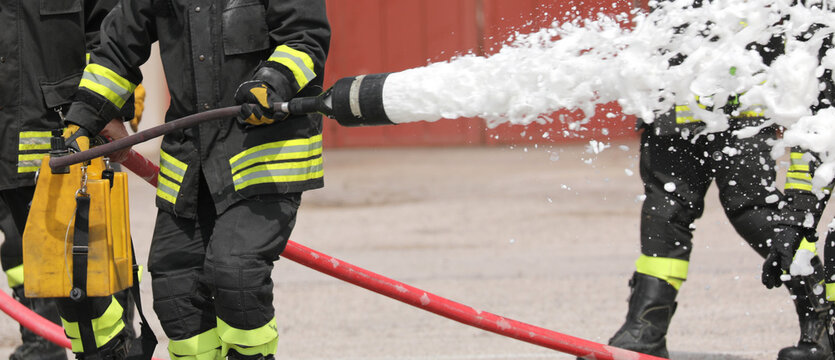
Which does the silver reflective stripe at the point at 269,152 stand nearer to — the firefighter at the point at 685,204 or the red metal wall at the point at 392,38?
the firefighter at the point at 685,204

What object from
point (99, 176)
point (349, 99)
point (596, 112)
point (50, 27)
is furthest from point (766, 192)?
point (50, 27)

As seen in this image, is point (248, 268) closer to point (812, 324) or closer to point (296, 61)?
point (296, 61)

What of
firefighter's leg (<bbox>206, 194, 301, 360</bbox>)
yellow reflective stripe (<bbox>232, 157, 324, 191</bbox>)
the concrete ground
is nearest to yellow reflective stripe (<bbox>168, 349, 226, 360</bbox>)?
firefighter's leg (<bbox>206, 194, 301, 360</bbox>)

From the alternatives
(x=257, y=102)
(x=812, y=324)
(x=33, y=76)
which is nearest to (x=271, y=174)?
(x=257, y=102)

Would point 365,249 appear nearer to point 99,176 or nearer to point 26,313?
point 26,313

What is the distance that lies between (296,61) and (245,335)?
0.81m

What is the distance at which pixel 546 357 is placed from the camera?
4.49m

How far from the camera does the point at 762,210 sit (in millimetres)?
3912

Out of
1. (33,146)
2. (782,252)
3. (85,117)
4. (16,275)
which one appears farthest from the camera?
(16,275)

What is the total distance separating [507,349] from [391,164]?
7442 mm

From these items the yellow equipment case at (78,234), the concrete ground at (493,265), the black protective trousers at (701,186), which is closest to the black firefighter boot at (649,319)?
the black protective trousers at (701,186)

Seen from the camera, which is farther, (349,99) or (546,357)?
(546,357)

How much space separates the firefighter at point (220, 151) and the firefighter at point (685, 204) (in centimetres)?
137

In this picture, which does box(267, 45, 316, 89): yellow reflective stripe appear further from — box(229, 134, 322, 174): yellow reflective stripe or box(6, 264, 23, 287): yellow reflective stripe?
box(6, 264, 23, 287): yellow reflective stripe
